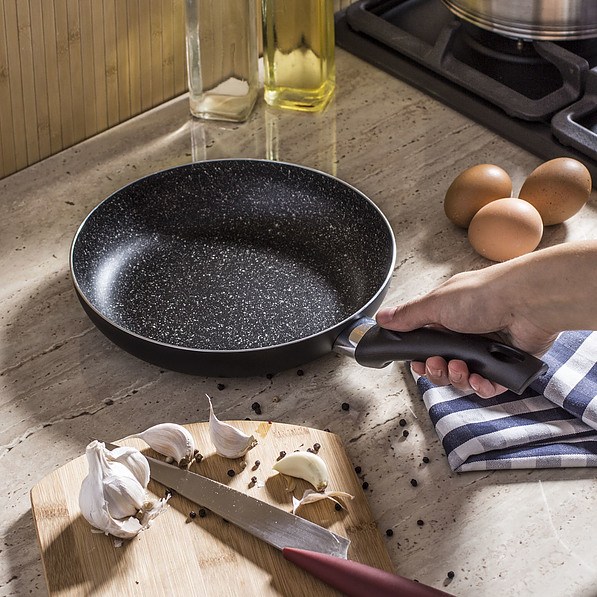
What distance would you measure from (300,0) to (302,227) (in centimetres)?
32

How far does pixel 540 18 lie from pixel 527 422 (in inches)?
24.8

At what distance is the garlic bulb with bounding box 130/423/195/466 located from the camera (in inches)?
35.1

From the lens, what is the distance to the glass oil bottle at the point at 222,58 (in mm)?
1288

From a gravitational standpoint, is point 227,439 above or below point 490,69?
below

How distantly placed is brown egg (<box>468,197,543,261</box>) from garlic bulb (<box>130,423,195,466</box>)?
0.44 metres

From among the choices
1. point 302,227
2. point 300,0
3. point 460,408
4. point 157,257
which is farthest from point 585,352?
point 300,0

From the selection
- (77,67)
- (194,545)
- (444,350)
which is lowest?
(194,545)

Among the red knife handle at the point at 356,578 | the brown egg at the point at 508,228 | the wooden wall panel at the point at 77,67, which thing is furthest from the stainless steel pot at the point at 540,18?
the red knife handle at the point at 356,578

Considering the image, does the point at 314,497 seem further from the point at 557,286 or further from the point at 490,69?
the point at 490,69

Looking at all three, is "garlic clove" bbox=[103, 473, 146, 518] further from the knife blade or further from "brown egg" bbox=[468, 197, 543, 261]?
"brown egg" bbox=[468, 197, 543, 261]

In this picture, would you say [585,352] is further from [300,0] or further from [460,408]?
[300,0]

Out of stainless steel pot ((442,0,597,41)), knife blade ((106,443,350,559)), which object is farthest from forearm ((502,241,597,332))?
stainless steel pot ((442,0,597,41))

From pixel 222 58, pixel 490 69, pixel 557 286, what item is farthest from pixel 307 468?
pixel 490 69

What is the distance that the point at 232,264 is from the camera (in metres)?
1.16
